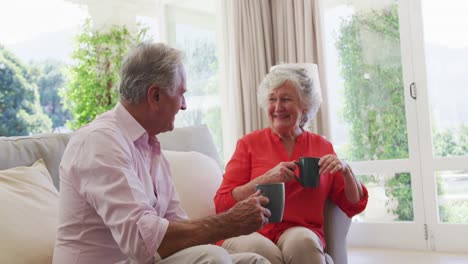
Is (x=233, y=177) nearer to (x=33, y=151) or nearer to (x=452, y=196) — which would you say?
(x=33, y=151)

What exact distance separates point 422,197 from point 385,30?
1.33m

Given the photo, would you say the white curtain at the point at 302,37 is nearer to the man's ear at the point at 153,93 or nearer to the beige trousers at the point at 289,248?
the beige trousers at the point at 289,248

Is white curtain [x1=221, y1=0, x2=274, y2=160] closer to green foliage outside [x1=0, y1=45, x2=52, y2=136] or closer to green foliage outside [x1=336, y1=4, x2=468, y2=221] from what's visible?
green foliage outside [x1=336, y1=4, x2=468, y2=221]

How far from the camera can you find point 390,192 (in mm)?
4195

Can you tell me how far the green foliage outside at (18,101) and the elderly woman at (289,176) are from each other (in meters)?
2.99

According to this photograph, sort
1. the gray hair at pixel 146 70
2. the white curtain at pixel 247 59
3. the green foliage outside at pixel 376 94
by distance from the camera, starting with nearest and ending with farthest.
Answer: the gray hair at pixel 146 70
the green foliage outside at pixel 376 94
the white curtain at pixel 247 59

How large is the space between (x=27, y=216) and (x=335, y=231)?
1197mm

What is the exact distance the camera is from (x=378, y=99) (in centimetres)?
425

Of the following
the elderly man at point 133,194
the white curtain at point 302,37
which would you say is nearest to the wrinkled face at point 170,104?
the elderly man at point 133,194

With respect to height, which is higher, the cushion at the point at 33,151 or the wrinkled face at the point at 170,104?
the wrinkled face at the point at 170,104

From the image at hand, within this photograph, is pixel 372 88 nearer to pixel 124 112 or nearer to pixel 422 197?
pixel 422 197

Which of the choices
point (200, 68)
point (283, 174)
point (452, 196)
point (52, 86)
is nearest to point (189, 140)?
point (283, 174)

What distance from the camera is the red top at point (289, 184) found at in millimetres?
2148

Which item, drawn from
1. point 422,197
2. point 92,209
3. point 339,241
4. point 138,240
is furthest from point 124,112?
point 422,197
